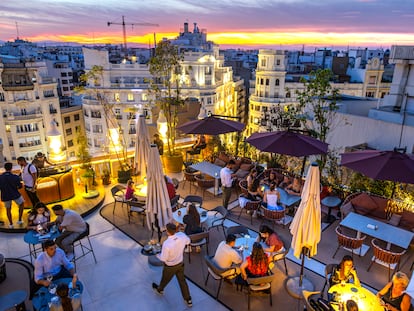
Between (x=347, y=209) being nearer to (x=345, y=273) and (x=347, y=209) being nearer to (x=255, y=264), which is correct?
(x=345, y=273)

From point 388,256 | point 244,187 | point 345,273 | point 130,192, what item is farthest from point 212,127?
point 345,273

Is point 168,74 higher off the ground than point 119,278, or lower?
Result: higher

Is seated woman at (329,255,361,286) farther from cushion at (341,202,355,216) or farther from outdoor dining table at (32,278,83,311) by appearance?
outdoor dining table at (32,278,83,311)

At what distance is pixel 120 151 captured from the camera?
13070 millimetres

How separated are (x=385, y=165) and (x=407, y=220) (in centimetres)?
200

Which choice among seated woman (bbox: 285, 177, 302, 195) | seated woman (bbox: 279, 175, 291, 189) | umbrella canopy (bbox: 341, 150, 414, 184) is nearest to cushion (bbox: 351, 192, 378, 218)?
umbrella canopy (bbox: 341, 150, 414, 184)

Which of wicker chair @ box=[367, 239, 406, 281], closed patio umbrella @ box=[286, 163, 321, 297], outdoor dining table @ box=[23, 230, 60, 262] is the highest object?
closed patio umbrella @ box=[286, 163, 321, 297]

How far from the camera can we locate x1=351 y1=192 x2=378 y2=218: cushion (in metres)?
9.09

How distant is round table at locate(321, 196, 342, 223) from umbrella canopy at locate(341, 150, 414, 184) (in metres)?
1.70

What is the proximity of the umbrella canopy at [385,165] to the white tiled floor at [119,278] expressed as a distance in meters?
4.90

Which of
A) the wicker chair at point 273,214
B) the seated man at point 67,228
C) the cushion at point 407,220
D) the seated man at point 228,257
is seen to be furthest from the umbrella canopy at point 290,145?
the seated man at point 67,228

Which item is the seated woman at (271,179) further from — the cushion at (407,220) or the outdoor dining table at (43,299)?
the outdoor dining table at (43,299)

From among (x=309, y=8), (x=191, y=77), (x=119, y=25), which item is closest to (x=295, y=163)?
(x=309, y=8)

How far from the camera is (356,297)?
5395 millimetres
